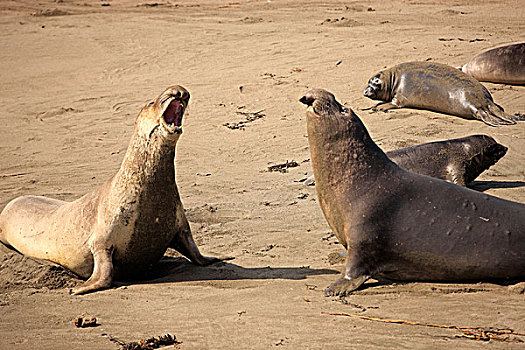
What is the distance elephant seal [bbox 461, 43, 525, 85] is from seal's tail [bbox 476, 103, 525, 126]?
1621 mm

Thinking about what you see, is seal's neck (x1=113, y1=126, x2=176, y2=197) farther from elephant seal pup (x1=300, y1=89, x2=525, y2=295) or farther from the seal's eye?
the seal's eye

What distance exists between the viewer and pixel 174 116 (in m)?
4.45

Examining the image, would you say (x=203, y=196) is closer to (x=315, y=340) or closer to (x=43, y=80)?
(x=315, y=340)

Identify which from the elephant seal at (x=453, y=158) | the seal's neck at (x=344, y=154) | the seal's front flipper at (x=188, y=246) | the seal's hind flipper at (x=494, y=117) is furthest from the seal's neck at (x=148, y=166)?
the seal's hind flipper at (x=494, y=117)

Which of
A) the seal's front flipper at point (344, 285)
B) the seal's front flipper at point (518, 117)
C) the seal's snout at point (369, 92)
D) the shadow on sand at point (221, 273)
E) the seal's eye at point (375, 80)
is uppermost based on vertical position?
the seal's eye at point (375, 80)

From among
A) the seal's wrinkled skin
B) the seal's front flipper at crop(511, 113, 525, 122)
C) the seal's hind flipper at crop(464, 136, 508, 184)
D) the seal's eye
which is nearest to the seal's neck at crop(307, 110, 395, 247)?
the seal's wrinkled skin

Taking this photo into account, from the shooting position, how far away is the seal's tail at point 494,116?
347 inches

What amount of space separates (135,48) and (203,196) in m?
8.69

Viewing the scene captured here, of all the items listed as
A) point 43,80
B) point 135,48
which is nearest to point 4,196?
point 43,80

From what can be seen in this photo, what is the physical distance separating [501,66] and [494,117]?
80.9 inches

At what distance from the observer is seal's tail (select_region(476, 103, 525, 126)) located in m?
8.80

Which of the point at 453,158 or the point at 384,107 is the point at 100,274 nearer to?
the point at 453,158

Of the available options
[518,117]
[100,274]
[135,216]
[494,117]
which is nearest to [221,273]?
[135,216]

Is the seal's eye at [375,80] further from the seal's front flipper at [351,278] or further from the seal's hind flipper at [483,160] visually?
the seal's front flipper at [351,278]
